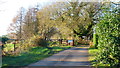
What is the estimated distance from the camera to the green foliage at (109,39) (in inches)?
234

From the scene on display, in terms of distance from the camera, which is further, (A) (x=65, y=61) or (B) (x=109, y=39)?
(A) (x=65, y=61)

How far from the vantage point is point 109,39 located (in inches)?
241

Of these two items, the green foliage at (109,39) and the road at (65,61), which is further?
the road at (65,61)

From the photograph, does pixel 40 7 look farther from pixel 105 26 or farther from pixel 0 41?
pixel 105 26

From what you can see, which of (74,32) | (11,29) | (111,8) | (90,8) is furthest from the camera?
(74,32)

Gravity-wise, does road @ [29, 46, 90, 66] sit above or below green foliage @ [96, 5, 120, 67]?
below

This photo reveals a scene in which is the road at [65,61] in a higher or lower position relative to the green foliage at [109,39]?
lower

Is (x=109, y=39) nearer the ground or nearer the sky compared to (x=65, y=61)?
nearer the sky

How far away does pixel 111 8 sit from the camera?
255 inches

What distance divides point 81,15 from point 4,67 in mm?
14640

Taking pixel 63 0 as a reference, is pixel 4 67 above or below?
below

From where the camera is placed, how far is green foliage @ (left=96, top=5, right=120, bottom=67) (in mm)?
5953

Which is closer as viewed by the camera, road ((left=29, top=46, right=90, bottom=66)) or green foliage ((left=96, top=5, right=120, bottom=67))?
green foliage ((left=96, top=5, right=120, bottom=67))

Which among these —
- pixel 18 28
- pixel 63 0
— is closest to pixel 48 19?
pixel 63 0
